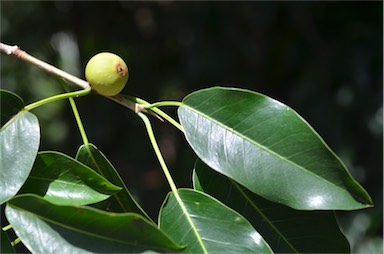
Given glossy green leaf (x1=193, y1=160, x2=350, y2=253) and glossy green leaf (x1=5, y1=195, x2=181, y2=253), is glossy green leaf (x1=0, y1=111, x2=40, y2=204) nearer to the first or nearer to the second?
glossy green leaf (x1=5, y1=195, x2=181, y2=253)

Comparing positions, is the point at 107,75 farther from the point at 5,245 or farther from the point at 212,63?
the point at 212,63

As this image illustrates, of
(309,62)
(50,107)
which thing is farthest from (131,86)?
(50,107)

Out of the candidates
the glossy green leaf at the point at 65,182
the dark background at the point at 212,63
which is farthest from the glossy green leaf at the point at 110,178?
the dark background at the point at 212,63

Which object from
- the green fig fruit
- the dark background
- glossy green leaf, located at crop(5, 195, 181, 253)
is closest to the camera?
glossy green leaf, located at crop(5, 195, 181, 253)

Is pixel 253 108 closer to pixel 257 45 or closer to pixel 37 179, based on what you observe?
pixel 37 179

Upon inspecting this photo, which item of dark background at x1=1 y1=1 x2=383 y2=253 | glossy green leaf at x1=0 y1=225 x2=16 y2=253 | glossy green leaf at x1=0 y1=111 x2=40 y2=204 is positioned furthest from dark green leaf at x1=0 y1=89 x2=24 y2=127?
dark background at x1=1 y1=1 x2=383 y2=253

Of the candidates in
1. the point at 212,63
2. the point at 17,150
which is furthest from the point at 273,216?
the point at 212,63

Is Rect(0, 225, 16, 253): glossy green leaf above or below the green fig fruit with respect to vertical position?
below

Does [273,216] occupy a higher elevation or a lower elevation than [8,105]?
lower
